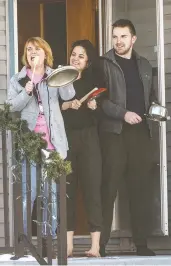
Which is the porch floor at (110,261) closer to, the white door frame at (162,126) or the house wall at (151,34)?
the white door frame at (162,126)

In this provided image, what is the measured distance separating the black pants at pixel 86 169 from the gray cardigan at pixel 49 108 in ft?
0.96

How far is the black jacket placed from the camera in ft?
20.7

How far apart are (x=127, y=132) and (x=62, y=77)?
3.19ft

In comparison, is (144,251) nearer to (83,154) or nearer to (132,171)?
(132,171)

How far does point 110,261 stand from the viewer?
5809mm

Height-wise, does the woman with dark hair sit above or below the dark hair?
below

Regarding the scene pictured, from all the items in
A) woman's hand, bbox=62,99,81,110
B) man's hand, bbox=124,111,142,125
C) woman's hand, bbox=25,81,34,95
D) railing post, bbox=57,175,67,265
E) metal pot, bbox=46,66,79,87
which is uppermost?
metal pot, bbox=46,66,79,87

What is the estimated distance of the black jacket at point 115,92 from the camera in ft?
20.7

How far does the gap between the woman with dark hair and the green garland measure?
2.04 ft

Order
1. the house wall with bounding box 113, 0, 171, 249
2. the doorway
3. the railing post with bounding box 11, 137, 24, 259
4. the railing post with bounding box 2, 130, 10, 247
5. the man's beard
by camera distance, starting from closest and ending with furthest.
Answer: the railing post with bounding box 11, 137, 24, 259 < the railing post with bounding box 2, 130, 10, 247 < the man's beard < the house wall with bounding box 113, 0, 171, 249 < the doorway

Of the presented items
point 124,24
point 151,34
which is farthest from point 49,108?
Result: point 151,34

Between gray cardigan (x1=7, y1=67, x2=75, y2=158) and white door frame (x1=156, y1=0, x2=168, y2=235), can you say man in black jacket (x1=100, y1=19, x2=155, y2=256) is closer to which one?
white door frame (x1=156, y1=0, x2=168, y2=235)

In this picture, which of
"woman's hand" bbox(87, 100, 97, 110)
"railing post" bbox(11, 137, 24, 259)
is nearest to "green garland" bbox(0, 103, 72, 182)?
"railing post" bbox(11, 137, 24, 259)

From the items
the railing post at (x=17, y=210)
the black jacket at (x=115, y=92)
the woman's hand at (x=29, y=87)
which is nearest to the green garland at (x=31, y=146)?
the railing post at (x=17, y=210)
